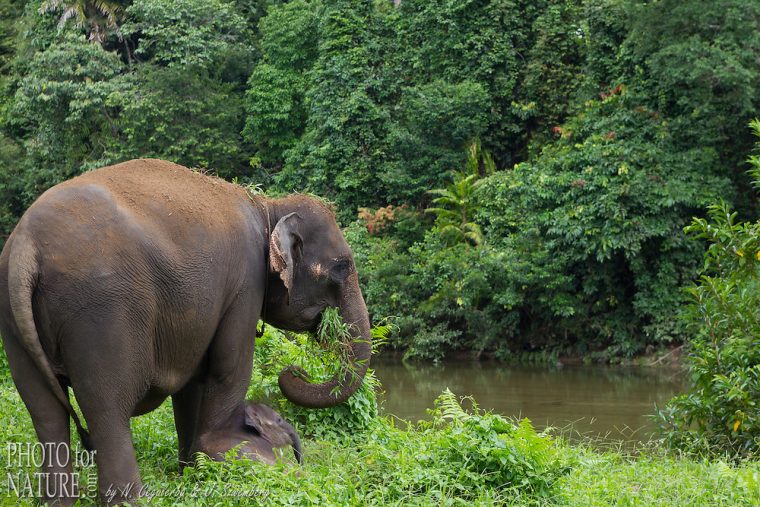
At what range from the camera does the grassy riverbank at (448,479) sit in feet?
16.4

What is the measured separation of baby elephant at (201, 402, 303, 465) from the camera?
18.0 ft

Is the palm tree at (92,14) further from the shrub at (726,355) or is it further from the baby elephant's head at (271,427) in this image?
the baby elephant's head at (271,427)

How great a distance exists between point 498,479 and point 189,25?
25.1 meters

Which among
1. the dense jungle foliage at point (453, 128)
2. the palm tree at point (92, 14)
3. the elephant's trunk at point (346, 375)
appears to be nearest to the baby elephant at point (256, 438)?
the elephant's trunk at point (346, 375)

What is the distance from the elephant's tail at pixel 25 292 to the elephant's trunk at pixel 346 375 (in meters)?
1.83

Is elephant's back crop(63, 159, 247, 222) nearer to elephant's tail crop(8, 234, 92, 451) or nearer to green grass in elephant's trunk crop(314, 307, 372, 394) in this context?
elephant's tail crop(8, 234, 92, 451)

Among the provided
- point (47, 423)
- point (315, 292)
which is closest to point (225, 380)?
point (315, 292)

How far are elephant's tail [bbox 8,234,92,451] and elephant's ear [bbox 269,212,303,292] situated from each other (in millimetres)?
1496

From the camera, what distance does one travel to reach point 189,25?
28438 mm

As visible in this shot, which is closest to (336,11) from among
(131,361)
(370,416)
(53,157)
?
(53,157)

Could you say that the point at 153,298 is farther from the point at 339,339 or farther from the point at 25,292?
the point at 339,339

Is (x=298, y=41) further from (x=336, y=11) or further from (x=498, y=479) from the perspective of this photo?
(x=498, y=479)

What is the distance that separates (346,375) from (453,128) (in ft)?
59.9

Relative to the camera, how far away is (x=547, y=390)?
17016mm
